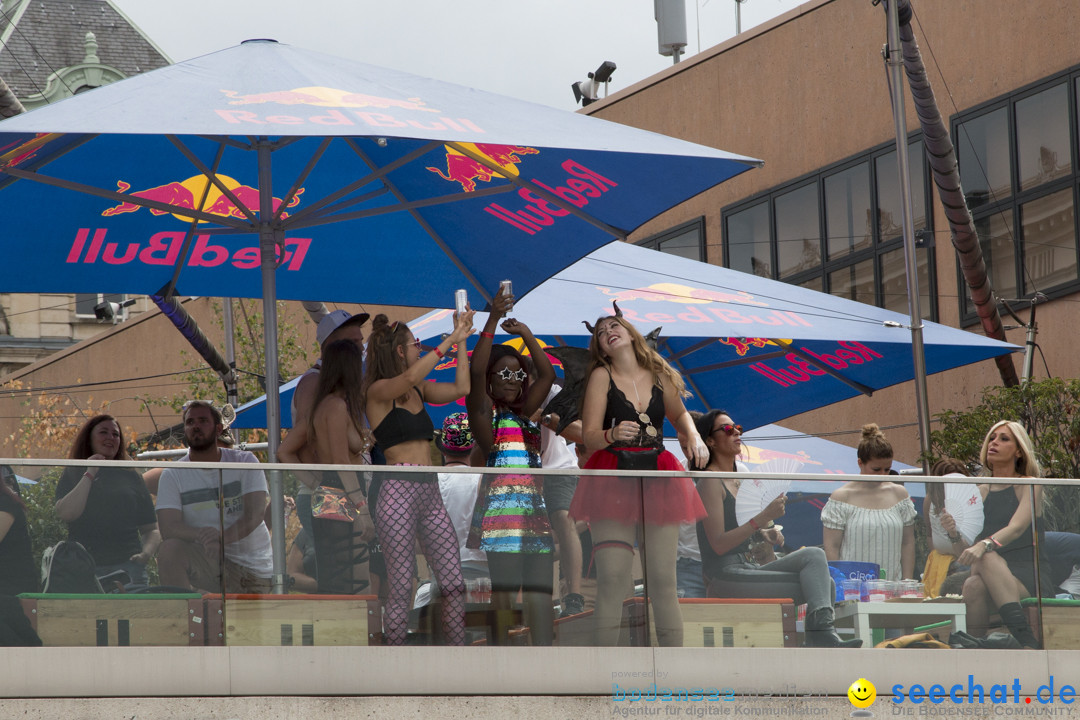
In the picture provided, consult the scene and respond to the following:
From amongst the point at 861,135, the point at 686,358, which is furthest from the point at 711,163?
the point at 861,135

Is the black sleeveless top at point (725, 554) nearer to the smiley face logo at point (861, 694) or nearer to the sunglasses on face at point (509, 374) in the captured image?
the smiley face logo at point (861, 694)

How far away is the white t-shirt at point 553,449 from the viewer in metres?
9.53

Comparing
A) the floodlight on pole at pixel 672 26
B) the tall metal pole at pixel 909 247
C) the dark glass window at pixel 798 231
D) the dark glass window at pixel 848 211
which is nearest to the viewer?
the tall metal pole at pixel 909 247

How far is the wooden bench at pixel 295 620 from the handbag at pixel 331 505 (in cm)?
40

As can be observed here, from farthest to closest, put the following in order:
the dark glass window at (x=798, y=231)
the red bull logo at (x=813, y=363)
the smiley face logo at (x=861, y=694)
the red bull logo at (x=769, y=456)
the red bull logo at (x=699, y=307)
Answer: the dark glass window at (x=798, y=231), the red bull logo at (x=769, y=456), the red bull logo at (x=813, y=363), the red bull logo at (x=699, y=307), the smiley face logo at (x=861, y=694)

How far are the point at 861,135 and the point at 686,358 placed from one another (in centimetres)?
1016

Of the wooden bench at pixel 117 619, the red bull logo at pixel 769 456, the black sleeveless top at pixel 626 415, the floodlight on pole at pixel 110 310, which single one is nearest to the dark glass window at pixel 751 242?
the red bull logo at pixel 769 456

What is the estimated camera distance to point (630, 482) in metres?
7.98

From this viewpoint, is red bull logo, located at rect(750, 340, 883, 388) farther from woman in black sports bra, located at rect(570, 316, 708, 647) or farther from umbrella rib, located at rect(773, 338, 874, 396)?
woman in black sports bra, located at rect(570, 316, 708, 647)

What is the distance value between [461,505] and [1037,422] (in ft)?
29.5

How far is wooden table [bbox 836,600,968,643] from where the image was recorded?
323 inches

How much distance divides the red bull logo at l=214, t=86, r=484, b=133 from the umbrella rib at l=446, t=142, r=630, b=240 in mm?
1209

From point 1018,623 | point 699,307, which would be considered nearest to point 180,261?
point 699,307

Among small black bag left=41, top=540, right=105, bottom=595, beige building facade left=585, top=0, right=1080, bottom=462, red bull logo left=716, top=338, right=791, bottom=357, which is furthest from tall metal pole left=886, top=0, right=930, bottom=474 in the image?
small black bag left=41, top=540, right=105, bottom=595
